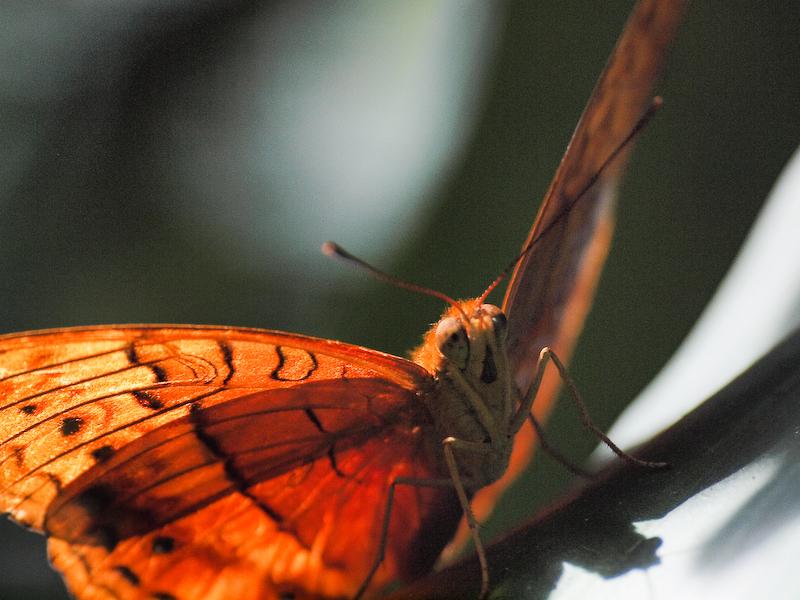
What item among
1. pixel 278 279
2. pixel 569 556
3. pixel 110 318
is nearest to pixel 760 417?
pixel 569 556

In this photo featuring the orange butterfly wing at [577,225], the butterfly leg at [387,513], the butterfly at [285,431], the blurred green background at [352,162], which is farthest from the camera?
the blurred green background at [352,162]

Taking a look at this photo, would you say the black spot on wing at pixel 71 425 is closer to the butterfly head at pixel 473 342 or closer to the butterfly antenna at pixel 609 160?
the butterfly head at pixel 473 342

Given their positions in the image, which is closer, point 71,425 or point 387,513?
point 71,425

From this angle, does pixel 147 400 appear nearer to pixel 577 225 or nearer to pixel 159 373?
pixel 159 373

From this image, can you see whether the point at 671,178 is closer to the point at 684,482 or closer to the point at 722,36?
the point at 722,36

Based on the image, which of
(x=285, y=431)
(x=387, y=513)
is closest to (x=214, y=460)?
(x=285, y=431)

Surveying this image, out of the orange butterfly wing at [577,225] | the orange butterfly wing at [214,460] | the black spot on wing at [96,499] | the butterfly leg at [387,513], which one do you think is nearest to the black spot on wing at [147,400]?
the orange butterfly wing at [214,460]

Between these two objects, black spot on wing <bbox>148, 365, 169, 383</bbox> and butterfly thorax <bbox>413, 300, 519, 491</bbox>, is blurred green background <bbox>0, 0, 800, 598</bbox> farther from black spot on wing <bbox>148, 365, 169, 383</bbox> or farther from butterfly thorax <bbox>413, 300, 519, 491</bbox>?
black spot on wing <bbox>148, 365, 169, 383</bbox>

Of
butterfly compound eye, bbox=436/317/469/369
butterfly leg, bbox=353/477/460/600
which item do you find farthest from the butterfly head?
butterfly leg, bbox=353/477/460/600
